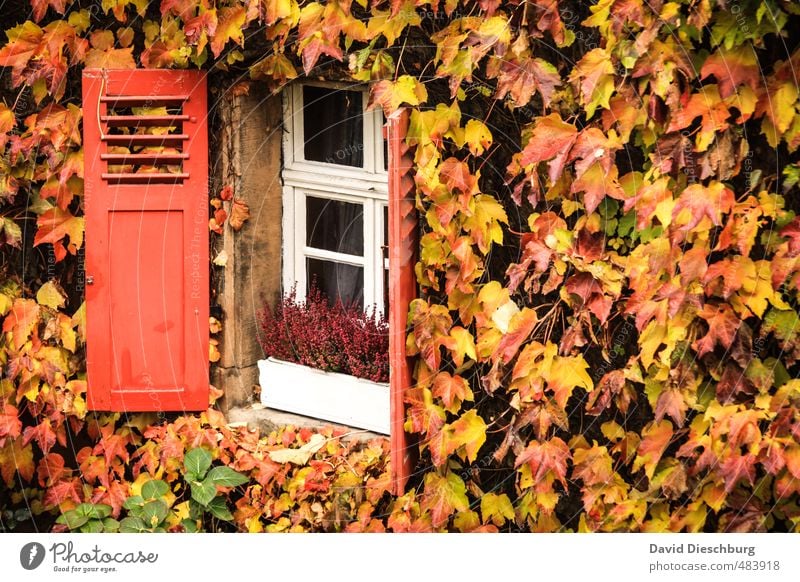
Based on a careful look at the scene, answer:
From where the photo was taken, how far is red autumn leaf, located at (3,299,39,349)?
6.48 meters

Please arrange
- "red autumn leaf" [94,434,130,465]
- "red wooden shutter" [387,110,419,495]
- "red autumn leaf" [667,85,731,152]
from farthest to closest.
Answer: "red autumn leaf" [94,434,130,465] < "red wooden shutter" [387,110,419,495] < "red autumn leaf" [667,85,731,152]

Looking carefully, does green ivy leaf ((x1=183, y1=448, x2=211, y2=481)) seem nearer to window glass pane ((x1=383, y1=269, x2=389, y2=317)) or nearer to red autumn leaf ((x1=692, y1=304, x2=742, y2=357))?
window glass pane ((x1=383, y1=269, x2=389, y2=317))

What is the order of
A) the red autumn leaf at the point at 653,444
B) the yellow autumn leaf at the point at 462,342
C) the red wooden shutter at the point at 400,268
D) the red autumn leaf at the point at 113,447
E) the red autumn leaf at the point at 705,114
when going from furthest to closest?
the red autumn leaf at the point at 113,447 < the yellow autumn leaf at the point at 462,342 < the red wooden shutter at the point at 400,268 < the red autumn leaf at the point at 653,444 < the red autumn leaf at the point at 705,114

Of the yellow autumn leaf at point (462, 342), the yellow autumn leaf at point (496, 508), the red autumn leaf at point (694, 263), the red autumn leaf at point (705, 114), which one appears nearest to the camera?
the red autumn leaf at point (705, 114)

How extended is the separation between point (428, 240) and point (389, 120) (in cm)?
51

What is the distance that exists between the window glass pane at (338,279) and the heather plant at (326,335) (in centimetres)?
3

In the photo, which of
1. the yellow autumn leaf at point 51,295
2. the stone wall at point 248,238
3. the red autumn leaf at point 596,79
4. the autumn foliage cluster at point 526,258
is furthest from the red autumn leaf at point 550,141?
the yellow autumn leaf at point 51,295

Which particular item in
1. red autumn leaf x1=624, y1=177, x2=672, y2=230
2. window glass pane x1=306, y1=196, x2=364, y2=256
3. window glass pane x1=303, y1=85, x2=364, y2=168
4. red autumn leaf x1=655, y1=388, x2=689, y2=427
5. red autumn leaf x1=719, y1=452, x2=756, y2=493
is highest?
window glass pane x1=303, y1=85, x2=364, y2=168

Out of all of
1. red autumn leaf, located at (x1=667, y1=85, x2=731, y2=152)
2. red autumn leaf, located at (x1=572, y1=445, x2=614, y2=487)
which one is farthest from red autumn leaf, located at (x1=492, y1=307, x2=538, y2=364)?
red autumn leaf, located at (x1=667, y1=85, x2=731, y2=152)

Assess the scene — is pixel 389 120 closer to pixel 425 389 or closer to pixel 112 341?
pixel 425 389

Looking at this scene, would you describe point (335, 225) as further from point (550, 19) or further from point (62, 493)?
point (62, 493)

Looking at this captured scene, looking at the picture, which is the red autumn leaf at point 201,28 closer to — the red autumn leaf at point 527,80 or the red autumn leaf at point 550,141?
the red autumn leaf at point 527,80

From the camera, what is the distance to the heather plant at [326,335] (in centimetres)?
621
